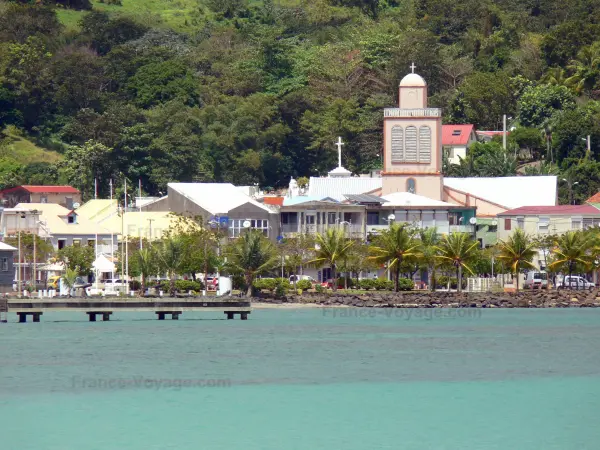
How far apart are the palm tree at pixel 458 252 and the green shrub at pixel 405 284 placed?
9.23 ft

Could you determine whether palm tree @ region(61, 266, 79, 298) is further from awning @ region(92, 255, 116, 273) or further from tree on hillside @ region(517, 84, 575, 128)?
tree on hillside @ region(517, 84, 575, 128)

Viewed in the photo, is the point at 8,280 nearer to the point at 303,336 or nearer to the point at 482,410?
the point at 303,336

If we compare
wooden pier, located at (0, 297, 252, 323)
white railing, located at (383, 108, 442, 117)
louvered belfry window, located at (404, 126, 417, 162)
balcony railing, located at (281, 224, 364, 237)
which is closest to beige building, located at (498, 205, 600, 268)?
balcony railing, located at (281, 224, 364, 237)

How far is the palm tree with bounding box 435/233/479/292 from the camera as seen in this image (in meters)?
126

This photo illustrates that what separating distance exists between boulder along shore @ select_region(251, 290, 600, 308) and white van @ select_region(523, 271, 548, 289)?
8.07m

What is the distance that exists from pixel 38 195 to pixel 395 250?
157 ft

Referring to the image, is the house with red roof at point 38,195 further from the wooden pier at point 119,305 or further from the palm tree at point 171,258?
the wooden pier at point 119,305

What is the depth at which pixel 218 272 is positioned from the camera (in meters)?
130

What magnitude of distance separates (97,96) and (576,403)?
443 ft

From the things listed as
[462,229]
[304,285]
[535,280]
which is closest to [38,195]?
[462,229]

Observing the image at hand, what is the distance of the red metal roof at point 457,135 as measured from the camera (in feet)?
576

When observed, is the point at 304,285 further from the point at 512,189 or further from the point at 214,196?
the point at 512,189

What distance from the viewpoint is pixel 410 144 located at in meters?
156

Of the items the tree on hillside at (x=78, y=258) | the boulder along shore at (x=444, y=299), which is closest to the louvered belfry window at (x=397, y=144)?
the tree on hillside at (x=78, y=258)
